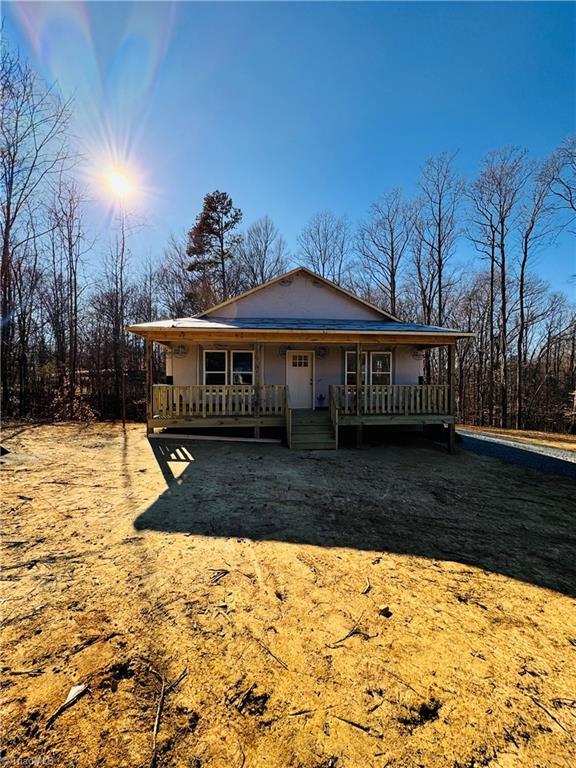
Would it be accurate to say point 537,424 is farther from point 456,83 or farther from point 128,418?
point 128,418

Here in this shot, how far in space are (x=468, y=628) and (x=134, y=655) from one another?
2.65 meters

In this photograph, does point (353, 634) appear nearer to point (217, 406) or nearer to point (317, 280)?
point (217, 406)

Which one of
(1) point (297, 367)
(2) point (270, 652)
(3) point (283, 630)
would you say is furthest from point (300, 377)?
(2) point (270, 652)

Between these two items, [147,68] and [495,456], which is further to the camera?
[495,456]

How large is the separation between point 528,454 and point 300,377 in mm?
7434

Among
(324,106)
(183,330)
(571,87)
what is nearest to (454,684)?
(183,330)

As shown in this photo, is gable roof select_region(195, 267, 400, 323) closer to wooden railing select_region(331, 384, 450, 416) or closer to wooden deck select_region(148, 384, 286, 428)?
wooden railing select_region(331, 384, 450, 416)

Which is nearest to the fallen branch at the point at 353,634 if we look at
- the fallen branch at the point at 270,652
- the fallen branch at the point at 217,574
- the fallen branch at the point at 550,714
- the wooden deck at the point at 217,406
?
the fallen branch at the point at 270,652

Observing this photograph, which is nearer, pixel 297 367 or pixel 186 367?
pixel 186 367

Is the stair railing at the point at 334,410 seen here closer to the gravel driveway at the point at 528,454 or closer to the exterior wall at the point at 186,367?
the gravel driveway at the point at 528,454

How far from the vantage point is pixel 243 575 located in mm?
3498

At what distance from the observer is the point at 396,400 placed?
34.9 feet

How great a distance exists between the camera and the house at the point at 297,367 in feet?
32.7

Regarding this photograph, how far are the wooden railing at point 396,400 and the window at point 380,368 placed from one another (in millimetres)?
1875
